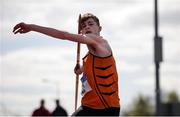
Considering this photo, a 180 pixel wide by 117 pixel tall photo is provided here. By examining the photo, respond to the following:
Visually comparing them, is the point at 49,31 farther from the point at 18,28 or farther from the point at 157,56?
the point at 157,56

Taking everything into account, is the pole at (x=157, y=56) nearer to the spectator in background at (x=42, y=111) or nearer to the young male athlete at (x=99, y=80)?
the spectator in background at (x=42, y=111)

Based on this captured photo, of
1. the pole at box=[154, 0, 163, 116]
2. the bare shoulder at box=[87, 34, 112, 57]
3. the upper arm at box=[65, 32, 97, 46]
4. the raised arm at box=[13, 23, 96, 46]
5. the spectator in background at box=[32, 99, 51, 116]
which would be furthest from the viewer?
the pole at box=[154, 0, 163, 116]

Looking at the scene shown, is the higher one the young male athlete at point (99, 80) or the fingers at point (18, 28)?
the fingers at point (18, 28)

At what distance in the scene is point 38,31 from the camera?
6.89m

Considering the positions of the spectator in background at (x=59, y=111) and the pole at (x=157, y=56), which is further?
the pole at (x=157, y=56)

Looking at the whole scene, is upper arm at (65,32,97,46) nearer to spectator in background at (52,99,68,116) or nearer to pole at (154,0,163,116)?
spectator in background at (52,99,68,116)

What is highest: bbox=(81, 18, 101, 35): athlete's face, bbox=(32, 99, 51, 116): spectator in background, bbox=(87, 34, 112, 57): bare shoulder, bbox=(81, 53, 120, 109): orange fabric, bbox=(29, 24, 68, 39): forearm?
bbox=(81, 18, 101, 35): athlete's face

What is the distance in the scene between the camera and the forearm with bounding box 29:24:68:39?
6.89 m

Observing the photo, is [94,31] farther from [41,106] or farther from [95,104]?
[41,106]

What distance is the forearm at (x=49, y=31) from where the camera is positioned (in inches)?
271

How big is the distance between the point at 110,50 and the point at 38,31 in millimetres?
931

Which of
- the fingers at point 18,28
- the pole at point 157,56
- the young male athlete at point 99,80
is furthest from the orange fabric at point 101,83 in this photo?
the pole at point 157,56

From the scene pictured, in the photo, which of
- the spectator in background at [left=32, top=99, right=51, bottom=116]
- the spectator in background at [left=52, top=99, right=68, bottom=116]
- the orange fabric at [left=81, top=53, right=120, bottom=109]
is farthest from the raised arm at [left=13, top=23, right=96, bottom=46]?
the spectator in background at [left=32, top=99, right=51, bottom=116]

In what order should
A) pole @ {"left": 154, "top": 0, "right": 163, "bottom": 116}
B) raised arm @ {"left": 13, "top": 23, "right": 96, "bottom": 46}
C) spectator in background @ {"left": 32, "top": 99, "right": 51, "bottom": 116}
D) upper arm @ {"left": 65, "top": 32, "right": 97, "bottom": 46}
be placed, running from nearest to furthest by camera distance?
raised arm @ {"left": 13, "top": 23, "right": 96, "bottom": 46} < upper arm @ {"left": 65, "top": 32, "right": 97, "bottom": 46} < spectator in background @ {"left": 32, "top": 99, "right": 51, "bottom": 116} < pole @ {"left": 154, "top": 0, "right": 163, "bottom": 116}
